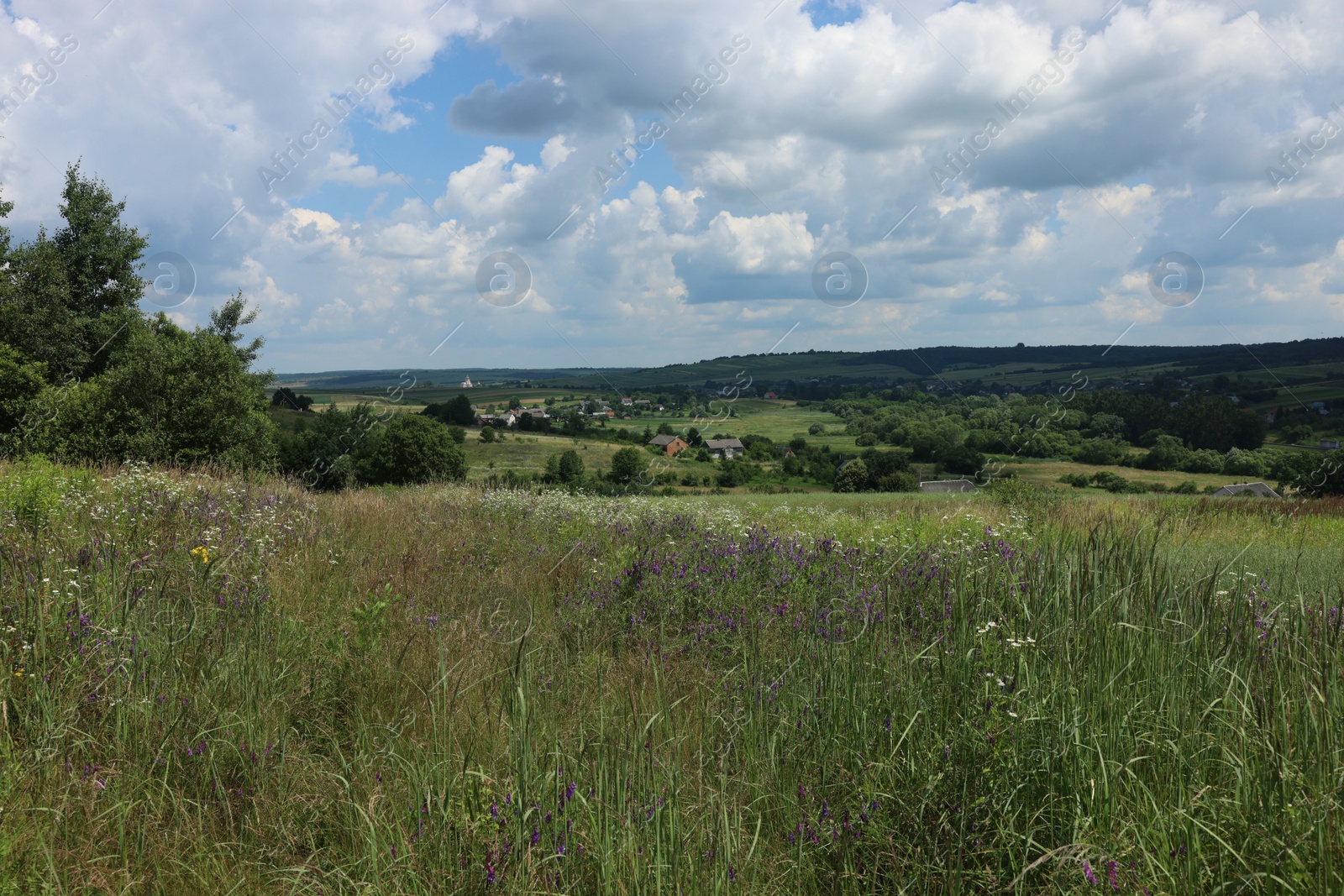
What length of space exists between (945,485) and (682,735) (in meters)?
55.0

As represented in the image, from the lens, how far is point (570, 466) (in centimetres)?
4419

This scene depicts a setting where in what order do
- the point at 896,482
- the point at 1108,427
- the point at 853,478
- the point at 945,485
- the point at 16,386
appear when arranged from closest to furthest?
the point at 16,386 < the point at 945,485 < the point at 896,482 < the point at 853,478 < the point at 1108,427

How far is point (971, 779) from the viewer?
2.99m

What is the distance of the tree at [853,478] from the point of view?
182 ft

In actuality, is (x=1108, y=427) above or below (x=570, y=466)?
above

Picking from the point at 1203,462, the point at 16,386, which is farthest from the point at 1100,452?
the point at 16,386

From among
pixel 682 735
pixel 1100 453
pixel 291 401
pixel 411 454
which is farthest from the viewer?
pixel 291 401

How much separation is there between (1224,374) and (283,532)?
3627 inches

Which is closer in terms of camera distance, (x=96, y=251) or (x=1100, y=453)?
(x=96, y=251)

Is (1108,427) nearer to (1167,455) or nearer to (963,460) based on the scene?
(1167,455)

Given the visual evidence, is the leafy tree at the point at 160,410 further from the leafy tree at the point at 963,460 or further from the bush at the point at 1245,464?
the bush at the point at 1245,464

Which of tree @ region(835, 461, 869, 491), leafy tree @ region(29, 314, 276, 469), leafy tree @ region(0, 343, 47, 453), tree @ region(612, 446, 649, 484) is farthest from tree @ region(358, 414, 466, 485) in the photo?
tree @ region(835, 461, 869, 491)

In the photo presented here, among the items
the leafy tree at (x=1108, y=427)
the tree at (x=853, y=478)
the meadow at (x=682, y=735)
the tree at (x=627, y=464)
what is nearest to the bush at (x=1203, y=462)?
the leafy tree at (x=1108, y=427)

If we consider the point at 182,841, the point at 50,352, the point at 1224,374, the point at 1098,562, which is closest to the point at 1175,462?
the point at 1224,374
